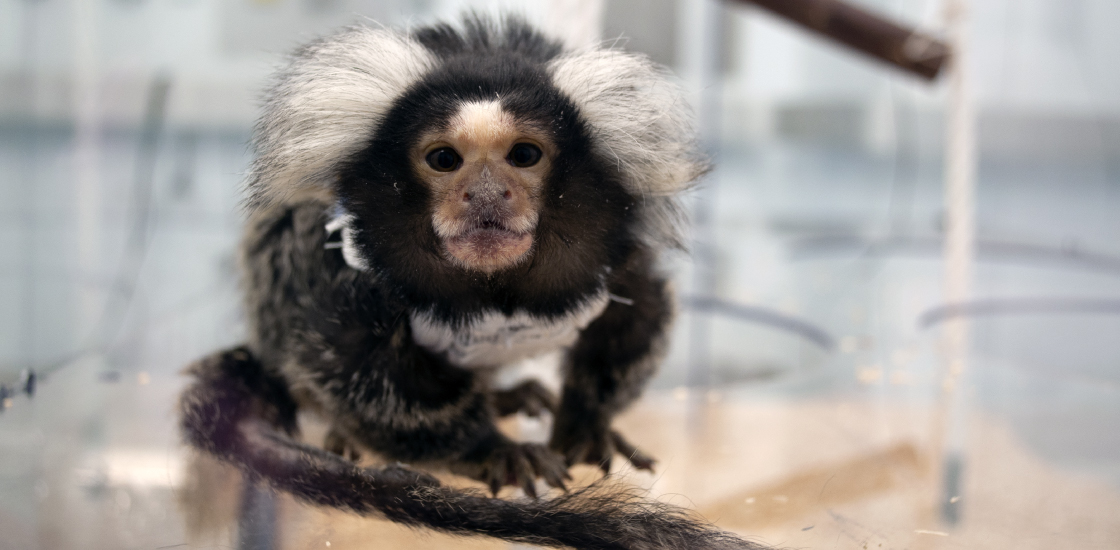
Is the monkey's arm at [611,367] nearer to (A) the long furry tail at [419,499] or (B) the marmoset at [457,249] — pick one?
(B) the marmoset at [457,249]

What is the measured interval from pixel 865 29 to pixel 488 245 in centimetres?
196

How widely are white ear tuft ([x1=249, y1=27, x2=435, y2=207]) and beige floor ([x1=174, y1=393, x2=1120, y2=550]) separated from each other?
1.58ft

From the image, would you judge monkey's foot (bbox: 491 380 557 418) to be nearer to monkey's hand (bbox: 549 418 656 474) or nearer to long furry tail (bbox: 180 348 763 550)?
monkey's hand (bbox: 549 418 656 474)

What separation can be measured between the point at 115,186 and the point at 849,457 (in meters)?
1.97

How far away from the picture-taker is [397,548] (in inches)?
37.8

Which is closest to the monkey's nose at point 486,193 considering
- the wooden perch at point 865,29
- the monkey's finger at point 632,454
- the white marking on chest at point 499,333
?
the white marking on chest at point 499,333

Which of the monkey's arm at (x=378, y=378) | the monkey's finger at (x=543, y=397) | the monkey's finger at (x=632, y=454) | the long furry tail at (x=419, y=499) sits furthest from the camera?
the monkey's finger at (x=543, y=397)

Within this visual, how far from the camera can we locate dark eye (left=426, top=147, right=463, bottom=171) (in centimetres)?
102

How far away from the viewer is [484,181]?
0.98 meters

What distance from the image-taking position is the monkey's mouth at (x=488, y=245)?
0.99 m

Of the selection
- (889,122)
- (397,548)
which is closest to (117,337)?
(397,548)

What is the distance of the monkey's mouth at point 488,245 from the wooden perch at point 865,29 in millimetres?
1769

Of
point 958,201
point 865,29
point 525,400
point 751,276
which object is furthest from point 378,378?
point 751,276

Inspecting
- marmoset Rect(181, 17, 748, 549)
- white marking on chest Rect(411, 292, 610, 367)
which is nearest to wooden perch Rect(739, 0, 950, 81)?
marmoset Rect(181, 17, 748, 549)
